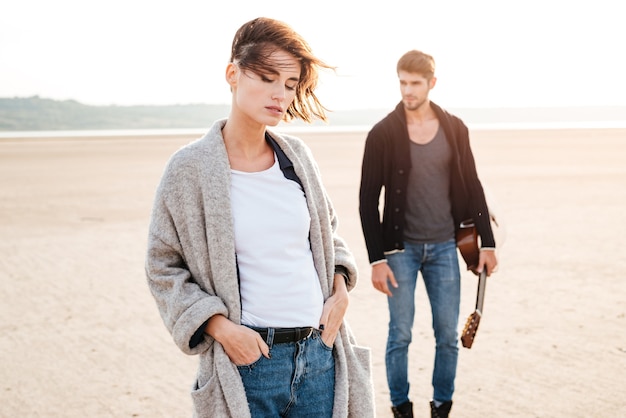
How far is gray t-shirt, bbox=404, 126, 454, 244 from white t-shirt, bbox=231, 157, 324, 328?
2.25 m

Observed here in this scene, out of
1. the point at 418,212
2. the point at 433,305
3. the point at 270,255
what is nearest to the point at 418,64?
the point at 418,212

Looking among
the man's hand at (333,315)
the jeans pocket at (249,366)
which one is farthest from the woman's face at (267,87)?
the jeans pocket at (249,366)

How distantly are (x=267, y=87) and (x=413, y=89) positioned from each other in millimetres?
2403

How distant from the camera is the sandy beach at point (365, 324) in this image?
557 centimetres

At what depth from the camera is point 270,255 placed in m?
2.39

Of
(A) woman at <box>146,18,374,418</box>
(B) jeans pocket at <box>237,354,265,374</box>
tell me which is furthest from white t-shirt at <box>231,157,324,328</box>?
(B) jeans pocket at <box>237,354,265,374</box>

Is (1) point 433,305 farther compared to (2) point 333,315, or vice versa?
(1) point 433,305

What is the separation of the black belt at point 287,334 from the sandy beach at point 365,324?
2893 mm

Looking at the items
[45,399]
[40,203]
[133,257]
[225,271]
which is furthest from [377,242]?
[40,203]

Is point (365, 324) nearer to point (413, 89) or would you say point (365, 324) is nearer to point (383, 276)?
point (383, 276)

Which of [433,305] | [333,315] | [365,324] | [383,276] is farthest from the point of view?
[365,324]

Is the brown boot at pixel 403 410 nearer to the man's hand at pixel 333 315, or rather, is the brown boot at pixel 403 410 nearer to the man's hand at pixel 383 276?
the man's hand at pixel 383 276

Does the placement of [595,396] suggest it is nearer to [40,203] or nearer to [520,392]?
[520,392]

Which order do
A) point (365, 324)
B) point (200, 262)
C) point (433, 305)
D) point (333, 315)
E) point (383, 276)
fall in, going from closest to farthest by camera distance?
point (200, 262) → point (333, 315) → point (383, 276) → point (433, 305) → point (365, 324)
